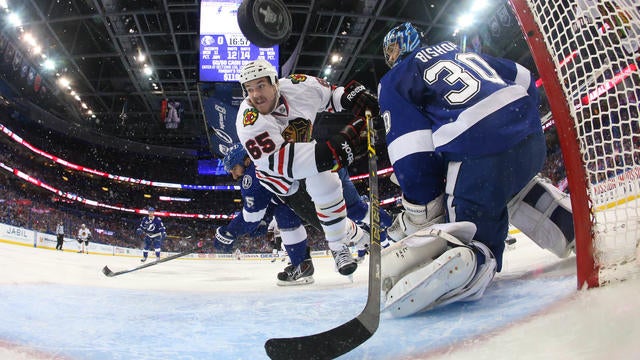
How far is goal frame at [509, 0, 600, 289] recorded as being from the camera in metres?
0.89

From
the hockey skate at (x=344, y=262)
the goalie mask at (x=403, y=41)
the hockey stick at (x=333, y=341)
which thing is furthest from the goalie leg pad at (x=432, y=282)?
the hockey skate at (x=344, y=262)

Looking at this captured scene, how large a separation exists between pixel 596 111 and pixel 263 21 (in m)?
3.19

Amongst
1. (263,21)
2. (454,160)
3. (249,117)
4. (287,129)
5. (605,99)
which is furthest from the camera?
(263,21)

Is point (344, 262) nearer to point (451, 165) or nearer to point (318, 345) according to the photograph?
point (451, 165)

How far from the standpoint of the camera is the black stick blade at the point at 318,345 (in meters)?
0.82

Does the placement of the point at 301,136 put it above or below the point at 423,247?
above

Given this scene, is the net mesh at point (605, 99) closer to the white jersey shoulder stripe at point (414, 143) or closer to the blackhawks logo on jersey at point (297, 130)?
the white jersey shoulder stripe at point (414, 143)

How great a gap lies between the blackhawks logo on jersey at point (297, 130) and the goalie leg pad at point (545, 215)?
1225 millimetres

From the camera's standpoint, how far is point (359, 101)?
2.18 meters

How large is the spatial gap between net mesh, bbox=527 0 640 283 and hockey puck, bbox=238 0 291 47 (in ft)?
9.71

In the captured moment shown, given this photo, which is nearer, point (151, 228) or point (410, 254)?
point (410, 254)

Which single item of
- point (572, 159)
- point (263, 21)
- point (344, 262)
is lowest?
point (344, 262)

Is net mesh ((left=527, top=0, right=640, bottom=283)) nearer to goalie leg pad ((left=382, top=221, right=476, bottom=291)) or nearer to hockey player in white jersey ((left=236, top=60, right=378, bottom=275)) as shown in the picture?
goalie leg pad ((left=382, top=221, right=476, bottom=291))

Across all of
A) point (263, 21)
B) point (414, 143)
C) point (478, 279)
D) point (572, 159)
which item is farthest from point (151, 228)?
point (572, 159)
